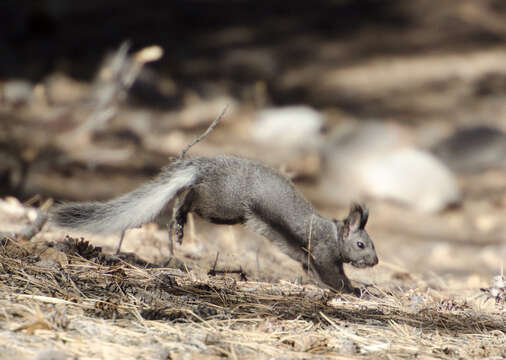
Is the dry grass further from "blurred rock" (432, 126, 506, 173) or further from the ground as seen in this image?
"blurred rock" (432, 126, 506, 173)

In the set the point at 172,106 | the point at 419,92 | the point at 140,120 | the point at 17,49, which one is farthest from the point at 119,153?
the point at 419,92

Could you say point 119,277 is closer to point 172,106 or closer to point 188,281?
point 188,281

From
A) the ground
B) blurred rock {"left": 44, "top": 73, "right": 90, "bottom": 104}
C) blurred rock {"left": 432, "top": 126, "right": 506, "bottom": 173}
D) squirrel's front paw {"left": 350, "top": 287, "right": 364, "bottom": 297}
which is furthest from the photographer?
blurred rock {"left": 44, "top": 73, "right": 90, "bottom": 104}

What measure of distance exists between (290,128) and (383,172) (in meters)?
1.58

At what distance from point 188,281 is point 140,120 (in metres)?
5.54

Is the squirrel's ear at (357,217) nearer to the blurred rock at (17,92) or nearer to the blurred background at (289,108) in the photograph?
the blurred background at (289,108)

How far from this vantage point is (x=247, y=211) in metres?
3.10

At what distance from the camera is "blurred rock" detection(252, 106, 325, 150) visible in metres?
7.52

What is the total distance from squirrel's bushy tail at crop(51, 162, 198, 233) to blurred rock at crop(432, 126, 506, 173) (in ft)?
16.7

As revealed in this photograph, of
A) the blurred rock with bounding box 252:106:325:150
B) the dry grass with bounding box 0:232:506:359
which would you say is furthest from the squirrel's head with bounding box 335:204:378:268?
→ the blurred rock with bounding box 252:106:325:150

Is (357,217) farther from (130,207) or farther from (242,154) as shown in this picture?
(242,154)

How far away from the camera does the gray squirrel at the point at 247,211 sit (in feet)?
9.18

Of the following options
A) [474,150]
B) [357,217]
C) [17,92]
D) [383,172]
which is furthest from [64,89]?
[357,217]

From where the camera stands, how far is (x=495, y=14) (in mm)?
10258
